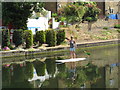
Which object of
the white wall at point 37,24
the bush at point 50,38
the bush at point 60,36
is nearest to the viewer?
the bush at point 50,38

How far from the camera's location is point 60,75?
580 inches

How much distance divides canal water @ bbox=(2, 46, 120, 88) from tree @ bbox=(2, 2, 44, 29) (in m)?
8.69

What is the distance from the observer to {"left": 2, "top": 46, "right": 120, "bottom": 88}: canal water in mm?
12742

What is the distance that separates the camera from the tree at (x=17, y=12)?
2659 cm

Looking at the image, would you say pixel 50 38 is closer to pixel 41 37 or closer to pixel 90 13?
pixel 41 37

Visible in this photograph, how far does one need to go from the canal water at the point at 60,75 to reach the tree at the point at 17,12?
342 inches

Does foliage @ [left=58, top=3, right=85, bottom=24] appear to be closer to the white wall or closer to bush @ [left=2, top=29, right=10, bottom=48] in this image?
the white wall

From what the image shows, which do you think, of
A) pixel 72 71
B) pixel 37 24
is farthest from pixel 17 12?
pixel 72 71

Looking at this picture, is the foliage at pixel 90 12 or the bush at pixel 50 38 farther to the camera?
the foliage at pixel 90 12

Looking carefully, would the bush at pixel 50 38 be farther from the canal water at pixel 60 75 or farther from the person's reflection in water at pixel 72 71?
the person's reflection in water at pixel 72 71

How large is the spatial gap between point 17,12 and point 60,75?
1362 centimetres

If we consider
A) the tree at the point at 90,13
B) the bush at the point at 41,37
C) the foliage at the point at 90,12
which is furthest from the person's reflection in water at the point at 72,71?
the foliage at the point at 90,12

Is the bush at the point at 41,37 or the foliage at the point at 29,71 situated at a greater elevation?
the bush at the point at 41,37

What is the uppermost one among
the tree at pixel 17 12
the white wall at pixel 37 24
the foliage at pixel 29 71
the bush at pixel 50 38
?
the tree at pixel 17 12
